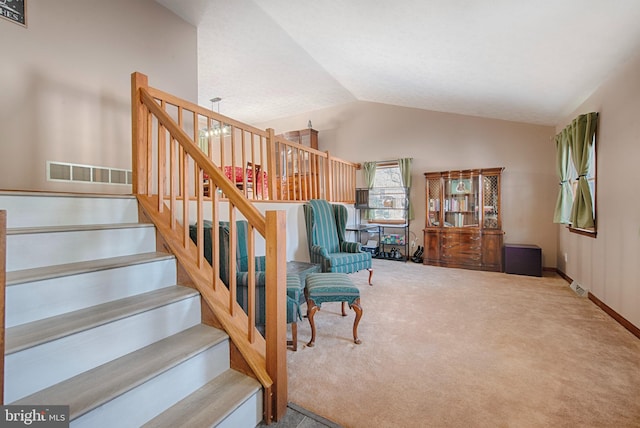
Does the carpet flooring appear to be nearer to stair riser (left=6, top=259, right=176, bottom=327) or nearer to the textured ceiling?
stair riser (left=6, top=259, right=176, bottom=327)

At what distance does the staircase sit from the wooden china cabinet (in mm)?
4414

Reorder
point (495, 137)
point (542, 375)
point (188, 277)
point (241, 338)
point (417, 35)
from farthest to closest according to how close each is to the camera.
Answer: point (495, 137) → point (417, 35) → point (542, 375) → point (188, 277) → point (241, 338)

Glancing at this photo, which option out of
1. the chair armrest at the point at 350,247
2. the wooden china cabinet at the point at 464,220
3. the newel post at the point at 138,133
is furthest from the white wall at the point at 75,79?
the wooden china cabinet at the point at 464,220

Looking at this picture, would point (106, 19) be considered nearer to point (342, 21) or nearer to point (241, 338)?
point (342, 21)

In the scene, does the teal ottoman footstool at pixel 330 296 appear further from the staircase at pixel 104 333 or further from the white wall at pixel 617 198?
the white wall at pixel 617 198

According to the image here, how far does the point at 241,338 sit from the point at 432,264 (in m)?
4.37

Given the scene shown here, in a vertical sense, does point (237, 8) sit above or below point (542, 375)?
above

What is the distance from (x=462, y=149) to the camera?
5.07 m

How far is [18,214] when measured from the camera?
4.65 feet

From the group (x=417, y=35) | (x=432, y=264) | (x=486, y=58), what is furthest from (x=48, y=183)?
(x=432, y=264)

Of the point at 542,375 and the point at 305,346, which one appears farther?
the point at 305,346

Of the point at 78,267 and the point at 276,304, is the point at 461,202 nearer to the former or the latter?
the point at 276,304

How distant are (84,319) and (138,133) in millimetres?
1342

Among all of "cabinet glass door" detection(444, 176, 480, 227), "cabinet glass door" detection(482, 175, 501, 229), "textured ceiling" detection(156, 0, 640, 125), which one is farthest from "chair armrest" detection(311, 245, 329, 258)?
"cabinet glass door" detection(482, 175, 501, 229)
